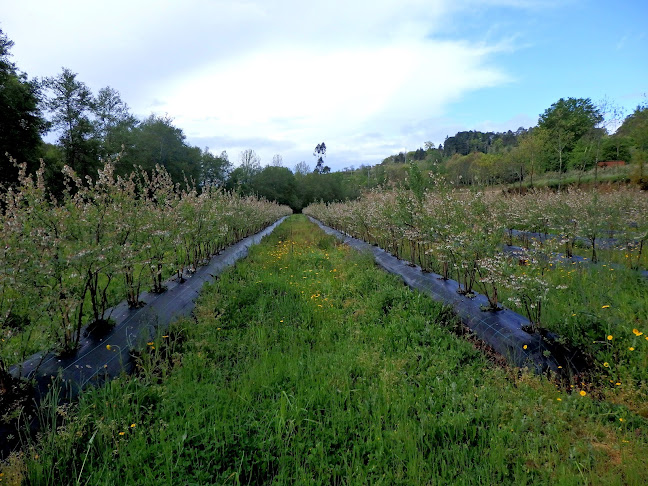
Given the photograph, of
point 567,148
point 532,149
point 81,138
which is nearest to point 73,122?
point 81,138

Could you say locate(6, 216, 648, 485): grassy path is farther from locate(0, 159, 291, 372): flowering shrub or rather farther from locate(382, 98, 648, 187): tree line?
locate(382, 98, 648, 187): tree line

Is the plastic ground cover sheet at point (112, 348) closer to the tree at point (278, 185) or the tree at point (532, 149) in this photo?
the tree at point (532, 149)

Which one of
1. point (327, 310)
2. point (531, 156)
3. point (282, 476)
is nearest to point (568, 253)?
point (327, 310)

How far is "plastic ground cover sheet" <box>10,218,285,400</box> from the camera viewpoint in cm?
286

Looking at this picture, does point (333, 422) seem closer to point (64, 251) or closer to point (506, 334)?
point (506, 334)

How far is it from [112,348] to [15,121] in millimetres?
20520

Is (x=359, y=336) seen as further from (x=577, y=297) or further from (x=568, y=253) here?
(x=568, y=253)

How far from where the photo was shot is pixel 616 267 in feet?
19.9

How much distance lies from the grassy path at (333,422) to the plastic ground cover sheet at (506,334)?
10.9 inches

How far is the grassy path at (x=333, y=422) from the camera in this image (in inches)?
86.1

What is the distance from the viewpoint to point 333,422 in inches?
106

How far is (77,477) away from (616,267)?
8.03 metres

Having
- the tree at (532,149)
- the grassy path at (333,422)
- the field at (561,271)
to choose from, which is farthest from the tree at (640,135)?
the grassy path at (333,422)

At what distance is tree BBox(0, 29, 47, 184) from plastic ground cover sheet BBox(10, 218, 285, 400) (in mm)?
17107
